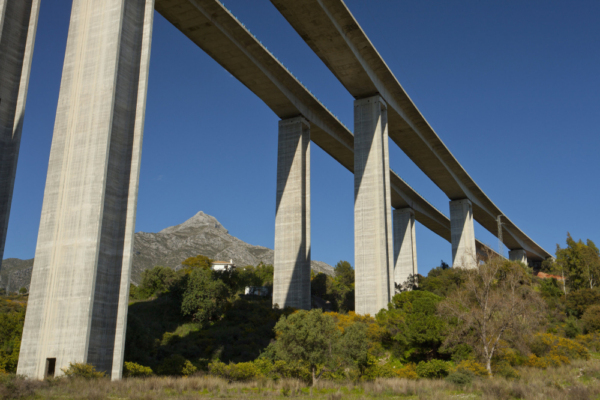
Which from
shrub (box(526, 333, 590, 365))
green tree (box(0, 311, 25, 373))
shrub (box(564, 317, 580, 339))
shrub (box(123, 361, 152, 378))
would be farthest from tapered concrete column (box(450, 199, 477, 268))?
green tree (box(0, 311, 25, 373))

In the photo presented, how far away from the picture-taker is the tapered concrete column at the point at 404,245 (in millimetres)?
68562

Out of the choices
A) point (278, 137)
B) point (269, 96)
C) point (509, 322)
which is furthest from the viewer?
point (278, 137)

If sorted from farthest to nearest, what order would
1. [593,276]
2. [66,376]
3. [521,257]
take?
1. [521,257]
2. [593,276]
3. [66,376]

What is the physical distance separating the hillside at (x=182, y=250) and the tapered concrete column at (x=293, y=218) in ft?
220

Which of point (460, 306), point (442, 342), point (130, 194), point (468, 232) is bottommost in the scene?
point (442, 342)

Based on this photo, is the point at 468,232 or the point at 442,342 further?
the point at 468,232

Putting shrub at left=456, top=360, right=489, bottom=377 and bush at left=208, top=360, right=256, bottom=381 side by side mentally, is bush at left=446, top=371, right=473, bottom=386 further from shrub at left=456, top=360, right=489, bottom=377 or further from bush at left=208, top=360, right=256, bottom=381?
bush at left=208, top=360, right=256, bottom=381

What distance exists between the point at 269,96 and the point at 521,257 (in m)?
79.5

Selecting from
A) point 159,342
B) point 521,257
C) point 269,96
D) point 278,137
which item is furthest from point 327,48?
point 521,257

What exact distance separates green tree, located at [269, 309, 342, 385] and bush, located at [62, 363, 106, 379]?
7.80 metres

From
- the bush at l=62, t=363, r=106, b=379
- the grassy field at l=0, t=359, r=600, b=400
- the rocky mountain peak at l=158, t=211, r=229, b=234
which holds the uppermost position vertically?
the rocky mountain peak at l=158, t=211, r=229, b=234

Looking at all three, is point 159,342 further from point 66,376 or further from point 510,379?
point 510,379

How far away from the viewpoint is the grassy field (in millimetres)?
14938

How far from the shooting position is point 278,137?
44969mm
